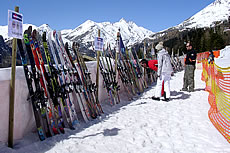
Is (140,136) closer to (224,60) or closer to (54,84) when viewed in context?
(54,84)

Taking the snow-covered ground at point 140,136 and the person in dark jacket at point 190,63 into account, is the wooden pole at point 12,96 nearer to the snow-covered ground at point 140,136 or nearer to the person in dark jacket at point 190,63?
the snow-covered ground at point 140,136

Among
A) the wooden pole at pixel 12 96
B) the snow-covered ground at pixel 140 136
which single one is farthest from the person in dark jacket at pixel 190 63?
the wooden pole at pixel 12 96

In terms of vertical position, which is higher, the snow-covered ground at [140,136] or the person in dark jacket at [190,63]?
the person in dark jacket at [190,63]

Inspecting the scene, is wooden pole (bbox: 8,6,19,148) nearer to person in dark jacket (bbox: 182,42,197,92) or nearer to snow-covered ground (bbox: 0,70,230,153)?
snow-covered ground (bbox: 0,70,230,153)

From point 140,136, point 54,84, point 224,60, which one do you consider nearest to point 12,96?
point 54,84

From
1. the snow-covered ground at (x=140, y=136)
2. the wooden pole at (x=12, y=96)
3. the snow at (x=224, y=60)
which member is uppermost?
the snow at (x=224, y=60)

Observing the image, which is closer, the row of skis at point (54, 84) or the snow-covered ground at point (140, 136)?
the snow-covered ground at point (140, 136)

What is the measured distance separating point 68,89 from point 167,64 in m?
2.72

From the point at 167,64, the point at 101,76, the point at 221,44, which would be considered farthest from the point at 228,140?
the point at 221,44

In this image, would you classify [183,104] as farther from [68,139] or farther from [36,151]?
[36,151]

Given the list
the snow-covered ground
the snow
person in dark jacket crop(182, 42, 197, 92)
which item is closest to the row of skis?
the snow-covered ground

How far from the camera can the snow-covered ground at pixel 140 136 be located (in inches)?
90.8

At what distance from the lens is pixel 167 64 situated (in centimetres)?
464

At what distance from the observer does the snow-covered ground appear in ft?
7.57
